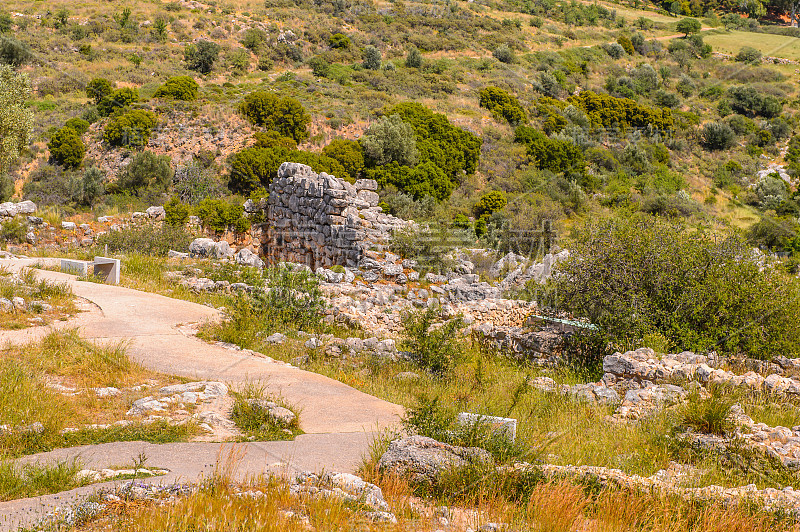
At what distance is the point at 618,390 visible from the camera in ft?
27.2

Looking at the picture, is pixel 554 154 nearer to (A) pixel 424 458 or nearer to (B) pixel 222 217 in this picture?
(B) pixel 222 217

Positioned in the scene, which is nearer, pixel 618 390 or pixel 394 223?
pixel 618 390

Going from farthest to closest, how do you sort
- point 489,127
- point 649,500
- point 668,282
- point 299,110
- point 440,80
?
1. point 440,80
2. point 489,127
3. point 299,110
4. point 668,282
5. point 649,500

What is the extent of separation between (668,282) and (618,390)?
8.92 ft

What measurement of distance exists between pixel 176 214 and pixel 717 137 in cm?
3545

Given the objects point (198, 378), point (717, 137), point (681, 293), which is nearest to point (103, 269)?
point (198, 378)

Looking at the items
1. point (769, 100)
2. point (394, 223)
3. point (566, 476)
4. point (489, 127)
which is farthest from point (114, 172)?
point (769, 100)

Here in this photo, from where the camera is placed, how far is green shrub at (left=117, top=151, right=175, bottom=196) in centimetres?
2541

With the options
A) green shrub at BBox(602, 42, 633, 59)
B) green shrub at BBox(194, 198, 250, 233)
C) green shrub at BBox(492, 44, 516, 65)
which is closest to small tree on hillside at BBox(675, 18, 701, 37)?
green shrub at BBox(602, 42, 633, 59)

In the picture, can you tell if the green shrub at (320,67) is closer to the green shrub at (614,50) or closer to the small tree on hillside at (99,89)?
the small tree on hillside at (99,89)

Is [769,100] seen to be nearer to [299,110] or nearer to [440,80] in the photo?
[440,80]

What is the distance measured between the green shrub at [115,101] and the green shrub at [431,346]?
26.5m

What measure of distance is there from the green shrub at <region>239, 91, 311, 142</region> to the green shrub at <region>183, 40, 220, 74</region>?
10.7 meters

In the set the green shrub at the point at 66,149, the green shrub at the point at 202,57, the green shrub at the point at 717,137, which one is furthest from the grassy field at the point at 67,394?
the green shrub at the point at 717,137
